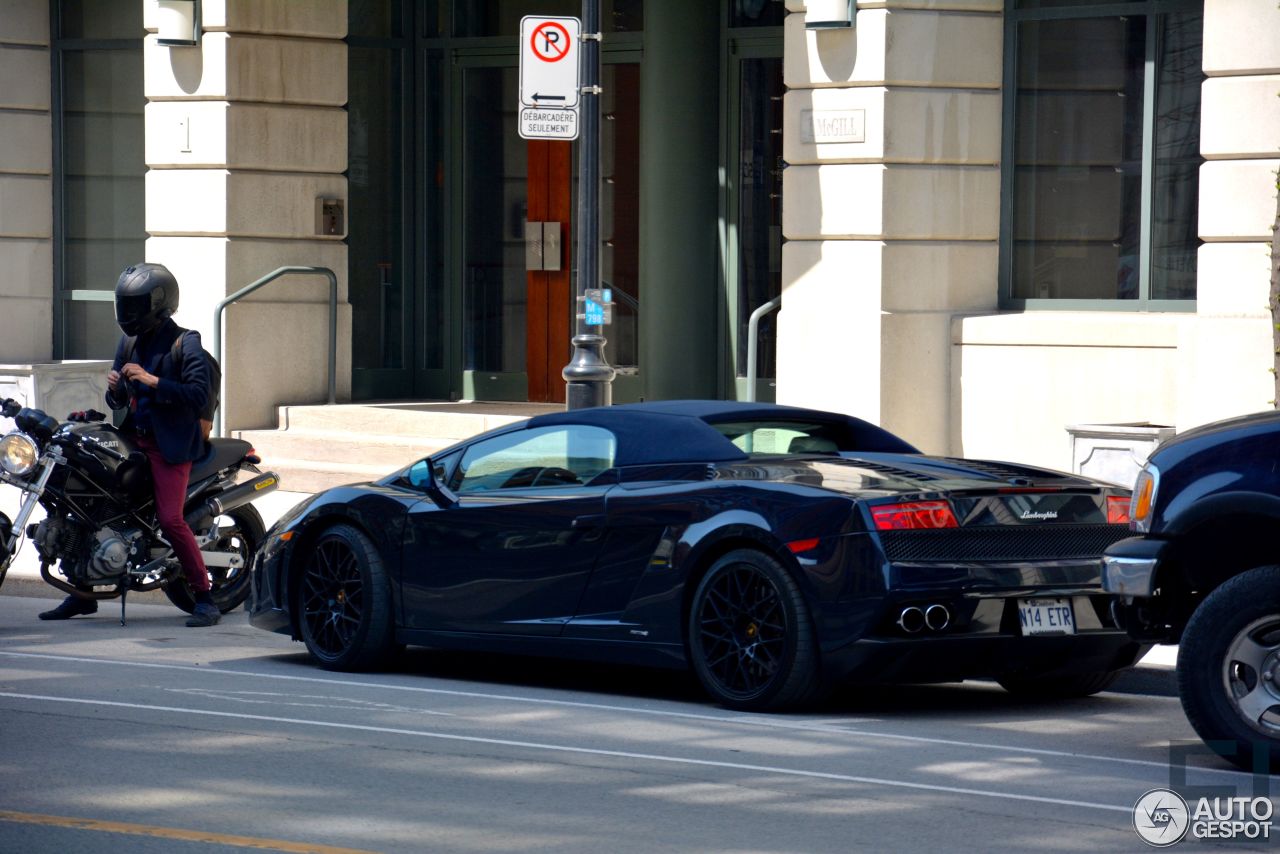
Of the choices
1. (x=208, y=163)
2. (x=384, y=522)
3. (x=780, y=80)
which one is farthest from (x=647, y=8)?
(x=384, y=522)

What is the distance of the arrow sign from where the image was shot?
42.4 feet

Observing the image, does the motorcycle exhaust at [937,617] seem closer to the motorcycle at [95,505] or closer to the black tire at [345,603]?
the black tire at [345,603]

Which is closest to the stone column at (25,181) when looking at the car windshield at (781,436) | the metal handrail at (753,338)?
the metal handrail at (753,338)

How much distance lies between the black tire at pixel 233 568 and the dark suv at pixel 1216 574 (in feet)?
19.2

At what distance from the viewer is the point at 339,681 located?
9.61 metres

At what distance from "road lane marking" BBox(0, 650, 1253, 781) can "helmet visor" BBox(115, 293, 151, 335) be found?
1.98m

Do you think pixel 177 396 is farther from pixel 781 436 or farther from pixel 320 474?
pixel 320 474

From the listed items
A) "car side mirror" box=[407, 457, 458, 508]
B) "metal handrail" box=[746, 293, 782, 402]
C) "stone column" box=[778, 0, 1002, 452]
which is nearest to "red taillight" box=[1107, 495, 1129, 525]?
"car side mirror" box=[407, 457, 458, 508]

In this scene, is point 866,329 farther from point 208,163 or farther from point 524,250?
point 208,163

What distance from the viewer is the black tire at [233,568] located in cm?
1180

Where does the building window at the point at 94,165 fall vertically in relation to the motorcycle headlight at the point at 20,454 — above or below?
above

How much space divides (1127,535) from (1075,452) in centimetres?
559

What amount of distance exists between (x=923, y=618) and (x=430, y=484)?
2783 millimetres

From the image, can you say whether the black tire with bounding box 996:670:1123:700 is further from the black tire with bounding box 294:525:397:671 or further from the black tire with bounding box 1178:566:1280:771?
the black tire with bounding box 294:525:397:671
